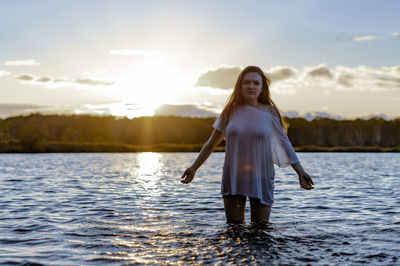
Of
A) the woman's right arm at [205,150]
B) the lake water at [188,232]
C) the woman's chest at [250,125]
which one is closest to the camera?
the lake water at [188,232]

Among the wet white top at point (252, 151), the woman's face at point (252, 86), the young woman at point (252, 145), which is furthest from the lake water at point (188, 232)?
the woman's face at point (252, 86)

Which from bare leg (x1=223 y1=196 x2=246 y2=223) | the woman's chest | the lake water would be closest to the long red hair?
the woman's chest

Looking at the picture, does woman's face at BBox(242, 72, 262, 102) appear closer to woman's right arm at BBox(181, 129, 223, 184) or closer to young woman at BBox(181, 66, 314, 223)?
young woman at BBox(181, 66, 314, 223)

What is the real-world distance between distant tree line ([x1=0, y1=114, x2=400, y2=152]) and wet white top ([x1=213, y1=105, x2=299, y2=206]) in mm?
95723

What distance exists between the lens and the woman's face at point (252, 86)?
19.9 ft

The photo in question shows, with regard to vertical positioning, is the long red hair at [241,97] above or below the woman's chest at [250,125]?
above

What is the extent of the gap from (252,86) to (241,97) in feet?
0.85

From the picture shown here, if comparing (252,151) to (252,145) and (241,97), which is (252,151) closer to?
(252,145)

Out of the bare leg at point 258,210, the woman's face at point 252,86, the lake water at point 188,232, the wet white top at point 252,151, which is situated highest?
the woman's face at point 252,86

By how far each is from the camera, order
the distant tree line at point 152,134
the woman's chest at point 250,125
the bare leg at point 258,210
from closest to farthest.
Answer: the woman's chest at point 250,125 < the bare leg at point 258,210 < the distant tree line at point 152,134

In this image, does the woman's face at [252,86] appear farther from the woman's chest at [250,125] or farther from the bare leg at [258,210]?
the bare leg at [258,210]

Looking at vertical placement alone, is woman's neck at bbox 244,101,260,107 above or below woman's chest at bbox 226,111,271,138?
above

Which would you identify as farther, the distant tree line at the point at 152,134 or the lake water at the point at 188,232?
the distant tree line at the point at 152,134

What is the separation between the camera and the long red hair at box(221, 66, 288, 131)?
20.3 feet
